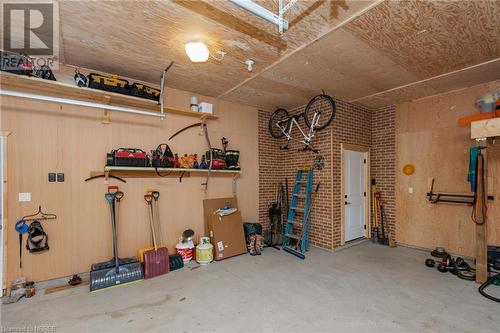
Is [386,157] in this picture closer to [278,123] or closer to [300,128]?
[300,128]

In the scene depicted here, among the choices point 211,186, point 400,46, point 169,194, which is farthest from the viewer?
point 211,186

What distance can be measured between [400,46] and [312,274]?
333 centimetres

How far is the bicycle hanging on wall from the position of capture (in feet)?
15.1

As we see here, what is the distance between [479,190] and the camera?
11.0ft

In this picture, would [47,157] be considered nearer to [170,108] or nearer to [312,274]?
[170,108]

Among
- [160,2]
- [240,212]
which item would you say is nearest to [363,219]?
[240,212]

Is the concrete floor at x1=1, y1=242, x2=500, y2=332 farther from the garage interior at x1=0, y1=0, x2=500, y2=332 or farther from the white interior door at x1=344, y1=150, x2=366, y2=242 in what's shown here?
the white interior door at x1=344, y1=150, x2=366, y2=242

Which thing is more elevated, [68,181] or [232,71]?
[232,71]

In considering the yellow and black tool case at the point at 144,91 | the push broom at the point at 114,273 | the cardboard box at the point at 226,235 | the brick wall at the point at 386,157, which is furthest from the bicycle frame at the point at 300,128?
the push broom at the point at 114,273

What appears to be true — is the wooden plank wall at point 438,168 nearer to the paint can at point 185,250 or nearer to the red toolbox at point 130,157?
the paint can at point 185,250

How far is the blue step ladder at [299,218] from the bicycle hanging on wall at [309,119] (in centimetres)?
70

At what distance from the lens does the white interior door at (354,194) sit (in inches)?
204

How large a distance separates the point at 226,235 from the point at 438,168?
4.29 meters

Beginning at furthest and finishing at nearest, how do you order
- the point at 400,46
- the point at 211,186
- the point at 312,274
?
the point at 211,186 < the point at 312,274 < the point at 400,46
